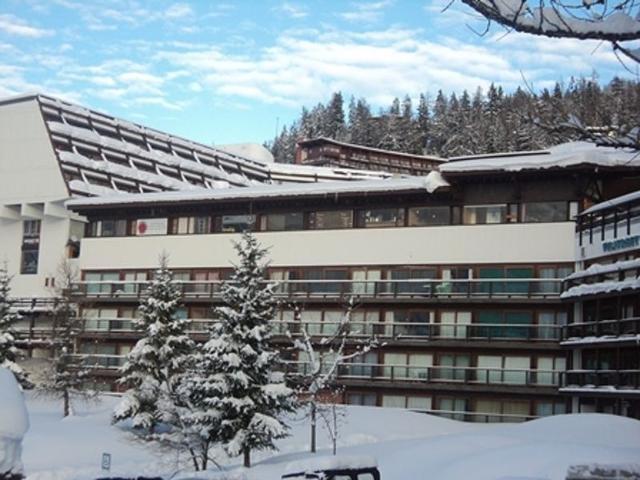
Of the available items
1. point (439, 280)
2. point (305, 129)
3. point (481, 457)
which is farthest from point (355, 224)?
point (305, 129)

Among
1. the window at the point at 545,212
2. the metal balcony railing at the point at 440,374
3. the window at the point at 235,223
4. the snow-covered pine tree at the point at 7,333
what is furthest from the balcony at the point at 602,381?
the snow-covered pine tree at the point at 7,333

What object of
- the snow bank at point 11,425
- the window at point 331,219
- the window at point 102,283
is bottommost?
the snow bank at point 11,425

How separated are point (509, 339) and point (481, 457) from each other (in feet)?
50.3

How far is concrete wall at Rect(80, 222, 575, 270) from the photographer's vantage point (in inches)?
1581

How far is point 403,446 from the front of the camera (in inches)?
1249

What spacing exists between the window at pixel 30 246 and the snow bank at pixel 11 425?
1865 inches

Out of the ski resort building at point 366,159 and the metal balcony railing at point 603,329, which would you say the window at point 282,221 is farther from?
the ski resort building at point 366,159

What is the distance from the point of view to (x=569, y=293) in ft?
123

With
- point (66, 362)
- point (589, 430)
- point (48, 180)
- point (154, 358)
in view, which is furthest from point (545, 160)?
point (48, 180)

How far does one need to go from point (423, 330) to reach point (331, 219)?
280 inches

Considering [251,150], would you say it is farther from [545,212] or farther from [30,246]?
[545,212]

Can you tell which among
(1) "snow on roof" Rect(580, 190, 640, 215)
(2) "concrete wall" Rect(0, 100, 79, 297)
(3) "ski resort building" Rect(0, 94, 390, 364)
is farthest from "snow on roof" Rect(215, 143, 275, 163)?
(1) "snow on roof" Rect(580, 190, 640, 215)

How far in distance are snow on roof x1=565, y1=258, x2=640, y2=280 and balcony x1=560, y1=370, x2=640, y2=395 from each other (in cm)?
371

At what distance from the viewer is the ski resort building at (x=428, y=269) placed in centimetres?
3941
